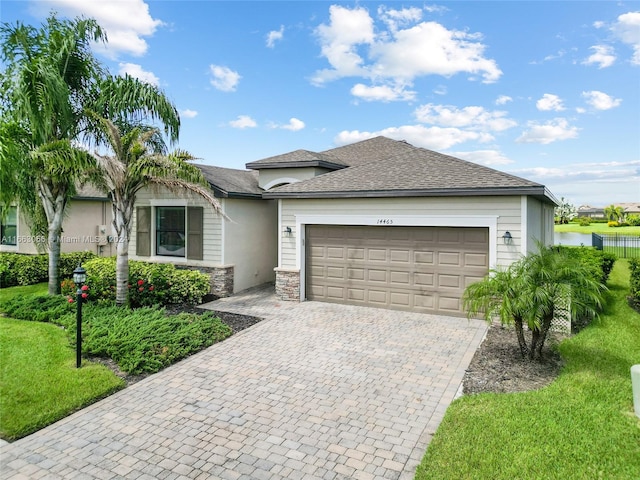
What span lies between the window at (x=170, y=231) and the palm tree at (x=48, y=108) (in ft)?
8.50

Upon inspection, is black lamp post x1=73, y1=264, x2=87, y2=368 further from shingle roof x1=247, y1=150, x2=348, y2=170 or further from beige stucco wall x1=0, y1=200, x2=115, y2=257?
beige stucco wall x1=0, y1=200, x2=115, y2=257

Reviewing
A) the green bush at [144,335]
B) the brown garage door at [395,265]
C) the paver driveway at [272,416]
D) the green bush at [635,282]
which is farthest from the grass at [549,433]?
the green bush at [635,282]

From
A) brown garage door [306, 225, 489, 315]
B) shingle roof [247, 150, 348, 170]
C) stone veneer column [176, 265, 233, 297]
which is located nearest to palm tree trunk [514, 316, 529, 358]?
brown garage door [306, 225, 489, 315]

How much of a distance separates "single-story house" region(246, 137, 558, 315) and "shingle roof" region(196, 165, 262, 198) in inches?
55.1

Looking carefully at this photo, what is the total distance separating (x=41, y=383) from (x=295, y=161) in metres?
9.94

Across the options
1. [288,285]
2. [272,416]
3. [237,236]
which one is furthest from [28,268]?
[272,416]

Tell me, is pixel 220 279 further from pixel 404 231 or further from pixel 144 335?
pixel 404 231

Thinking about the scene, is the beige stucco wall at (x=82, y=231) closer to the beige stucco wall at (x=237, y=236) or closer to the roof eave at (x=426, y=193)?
the beige stucco wall at (x=237, y=236)

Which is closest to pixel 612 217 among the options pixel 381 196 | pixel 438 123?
pixel 438 123

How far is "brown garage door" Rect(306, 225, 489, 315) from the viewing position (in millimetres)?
9617

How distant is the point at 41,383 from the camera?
19.2ft

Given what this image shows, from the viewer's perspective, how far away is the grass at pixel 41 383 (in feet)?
16.3

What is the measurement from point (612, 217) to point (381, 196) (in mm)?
78814

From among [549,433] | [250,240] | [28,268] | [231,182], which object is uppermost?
[231,182]
